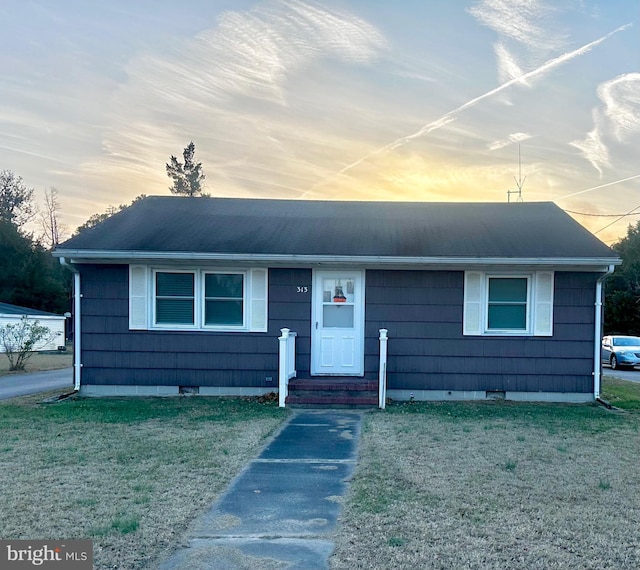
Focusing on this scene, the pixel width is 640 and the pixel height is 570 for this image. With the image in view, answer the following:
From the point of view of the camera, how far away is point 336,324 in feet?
32.7

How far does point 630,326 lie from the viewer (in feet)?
110

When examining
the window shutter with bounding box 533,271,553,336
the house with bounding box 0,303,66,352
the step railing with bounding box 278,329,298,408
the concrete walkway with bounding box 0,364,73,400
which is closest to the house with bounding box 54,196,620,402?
the window shutter with bounding box 533,271,553,336

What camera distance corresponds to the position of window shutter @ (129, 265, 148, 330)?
388 inches

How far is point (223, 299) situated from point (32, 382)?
23.9ft

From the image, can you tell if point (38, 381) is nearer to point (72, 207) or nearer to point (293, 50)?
point (293, 50)

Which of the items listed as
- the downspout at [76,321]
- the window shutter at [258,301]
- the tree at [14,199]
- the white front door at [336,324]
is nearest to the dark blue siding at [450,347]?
the white front door at [336,324]

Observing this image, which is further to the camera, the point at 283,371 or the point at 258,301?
the point at 258,301

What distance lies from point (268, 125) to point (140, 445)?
33.8ft

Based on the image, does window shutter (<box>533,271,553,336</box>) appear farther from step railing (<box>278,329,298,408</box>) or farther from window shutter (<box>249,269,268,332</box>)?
window shutter (<box>249,269,268,332</box>)

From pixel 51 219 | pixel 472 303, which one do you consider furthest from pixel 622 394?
pixel 51 219

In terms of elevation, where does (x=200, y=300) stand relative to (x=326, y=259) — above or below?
below

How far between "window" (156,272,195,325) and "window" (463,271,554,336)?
16.3 feet

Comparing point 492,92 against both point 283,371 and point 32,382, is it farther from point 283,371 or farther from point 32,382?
point 32,382

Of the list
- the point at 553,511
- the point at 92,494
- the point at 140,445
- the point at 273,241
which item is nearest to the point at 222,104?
the point at 273,241
